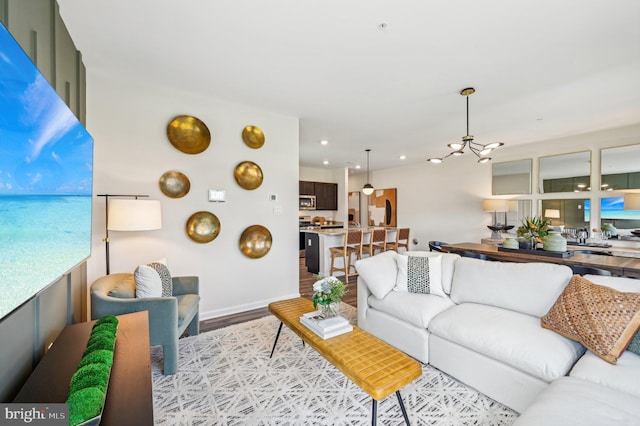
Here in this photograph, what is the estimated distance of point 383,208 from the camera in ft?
28.1

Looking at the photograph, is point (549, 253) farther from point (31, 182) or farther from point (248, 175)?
point (31, 182)

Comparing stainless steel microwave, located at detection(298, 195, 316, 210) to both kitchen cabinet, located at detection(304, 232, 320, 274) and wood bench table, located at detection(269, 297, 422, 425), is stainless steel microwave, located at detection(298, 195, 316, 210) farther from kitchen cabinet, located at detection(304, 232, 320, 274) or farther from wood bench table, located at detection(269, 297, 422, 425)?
wood bench table, located at detection(269, 297, 422, 425)

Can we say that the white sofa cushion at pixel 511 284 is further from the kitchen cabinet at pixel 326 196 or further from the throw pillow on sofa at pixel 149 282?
the kitchen cabinet at pixel 326 196

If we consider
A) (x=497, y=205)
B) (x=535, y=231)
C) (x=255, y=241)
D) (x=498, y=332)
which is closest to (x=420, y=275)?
(x=498, y=332)

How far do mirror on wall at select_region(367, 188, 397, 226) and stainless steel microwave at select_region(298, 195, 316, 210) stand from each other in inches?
78.0

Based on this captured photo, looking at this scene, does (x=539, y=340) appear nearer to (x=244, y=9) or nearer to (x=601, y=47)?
(x=601, y=47)

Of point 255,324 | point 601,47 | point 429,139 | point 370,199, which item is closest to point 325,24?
point 601,47

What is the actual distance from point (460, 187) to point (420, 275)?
4.63m

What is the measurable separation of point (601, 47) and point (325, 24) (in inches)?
87.0

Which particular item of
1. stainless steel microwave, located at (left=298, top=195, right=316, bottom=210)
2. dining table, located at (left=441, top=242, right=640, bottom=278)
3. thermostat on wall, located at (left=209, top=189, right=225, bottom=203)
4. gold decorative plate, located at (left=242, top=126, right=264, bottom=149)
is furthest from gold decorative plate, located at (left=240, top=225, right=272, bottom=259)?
stainless steel microwave, located at (left=298, top=195, right=316, bottom=210)

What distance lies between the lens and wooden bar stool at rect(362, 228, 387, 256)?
531 cm

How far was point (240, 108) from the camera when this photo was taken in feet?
11.3

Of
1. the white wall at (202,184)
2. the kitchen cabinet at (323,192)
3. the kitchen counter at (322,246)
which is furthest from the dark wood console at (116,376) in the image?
the kitchen cabinet at (323,192)

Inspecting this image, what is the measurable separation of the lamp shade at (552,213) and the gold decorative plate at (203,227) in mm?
5727
